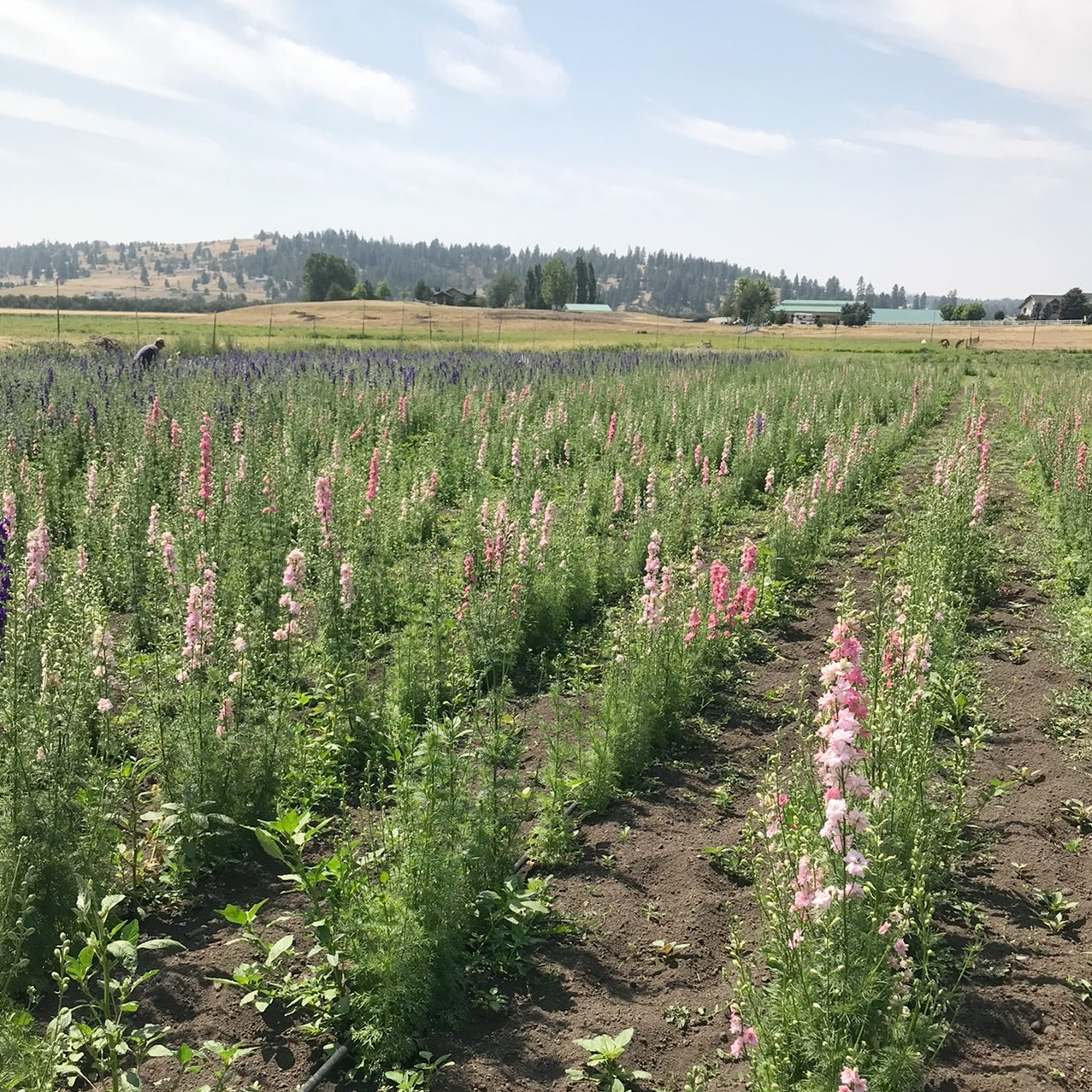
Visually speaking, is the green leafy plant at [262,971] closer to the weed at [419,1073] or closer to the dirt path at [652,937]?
the weed at [419,1073]

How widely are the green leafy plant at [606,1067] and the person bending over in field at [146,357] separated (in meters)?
19.2

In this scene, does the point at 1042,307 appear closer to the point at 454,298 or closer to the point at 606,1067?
the point at 454,298

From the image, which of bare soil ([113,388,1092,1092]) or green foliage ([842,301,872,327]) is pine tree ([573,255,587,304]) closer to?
green foliage ([842,301,872,327])

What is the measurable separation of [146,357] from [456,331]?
152ft

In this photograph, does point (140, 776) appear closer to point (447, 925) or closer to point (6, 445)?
point (447, 925)

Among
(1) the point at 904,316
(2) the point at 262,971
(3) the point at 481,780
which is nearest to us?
(2) the point at 262,971

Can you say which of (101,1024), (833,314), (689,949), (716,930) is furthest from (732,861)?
(833,314)

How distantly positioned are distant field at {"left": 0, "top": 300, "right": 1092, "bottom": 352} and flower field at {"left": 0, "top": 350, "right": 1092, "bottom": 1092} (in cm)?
3271

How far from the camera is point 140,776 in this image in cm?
463

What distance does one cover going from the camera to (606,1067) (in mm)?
3453

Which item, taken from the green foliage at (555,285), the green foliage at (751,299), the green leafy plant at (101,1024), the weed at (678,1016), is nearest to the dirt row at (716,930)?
the weed at (678,1016)

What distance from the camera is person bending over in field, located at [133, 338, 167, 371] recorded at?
776 inches

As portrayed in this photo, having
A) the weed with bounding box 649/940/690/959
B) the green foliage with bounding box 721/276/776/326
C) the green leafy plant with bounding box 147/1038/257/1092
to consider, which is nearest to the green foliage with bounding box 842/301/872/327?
the green foliage with bounding box 721/276/776/326

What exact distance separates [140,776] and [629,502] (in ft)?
27.5
